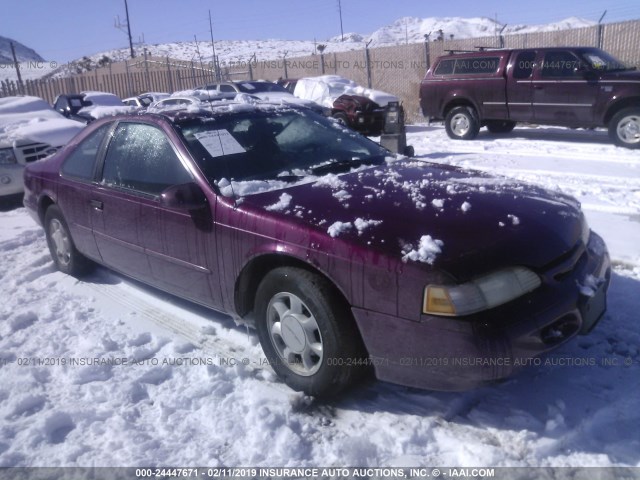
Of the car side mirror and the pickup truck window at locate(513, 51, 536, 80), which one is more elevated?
the pickup truck window at locate(513, 51, 536, 80)

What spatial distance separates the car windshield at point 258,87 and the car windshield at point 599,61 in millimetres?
7996

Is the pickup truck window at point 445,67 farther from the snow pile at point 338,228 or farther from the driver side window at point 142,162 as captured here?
the snow pile at point 338,228

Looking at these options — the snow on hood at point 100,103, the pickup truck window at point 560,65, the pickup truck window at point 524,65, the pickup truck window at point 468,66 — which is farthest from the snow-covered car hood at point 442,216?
the snow on hood at point 100,103

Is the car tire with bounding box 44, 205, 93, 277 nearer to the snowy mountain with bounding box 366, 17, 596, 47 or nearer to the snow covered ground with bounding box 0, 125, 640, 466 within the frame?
the snow covered ground with bounding box 0, 125, 640, 466

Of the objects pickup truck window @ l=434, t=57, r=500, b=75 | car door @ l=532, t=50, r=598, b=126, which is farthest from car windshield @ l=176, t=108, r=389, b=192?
pickup truck window @ l=434, t=57, r=500, b=75

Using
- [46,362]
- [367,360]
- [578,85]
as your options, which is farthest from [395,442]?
[578,85]

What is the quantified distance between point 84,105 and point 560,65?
12.4 metres

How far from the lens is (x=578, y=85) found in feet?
34.6

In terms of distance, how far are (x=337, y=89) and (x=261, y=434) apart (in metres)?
14.8

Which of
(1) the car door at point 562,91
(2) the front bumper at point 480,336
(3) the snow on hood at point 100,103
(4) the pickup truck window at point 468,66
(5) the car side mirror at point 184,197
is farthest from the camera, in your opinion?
(3) the snow on hood at point 100,103

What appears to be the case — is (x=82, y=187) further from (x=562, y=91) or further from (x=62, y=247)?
(x=562, y=91)

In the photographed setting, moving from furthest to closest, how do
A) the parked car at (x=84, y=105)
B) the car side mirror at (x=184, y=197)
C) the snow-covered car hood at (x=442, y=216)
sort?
the parked car at (x=84, y=105)
the car side mirror at (x=184, y=197)
the snow-covered car hood at (x=442, y=216)

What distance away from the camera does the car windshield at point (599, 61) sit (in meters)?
10.5

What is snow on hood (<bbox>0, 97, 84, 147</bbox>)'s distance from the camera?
827cm
